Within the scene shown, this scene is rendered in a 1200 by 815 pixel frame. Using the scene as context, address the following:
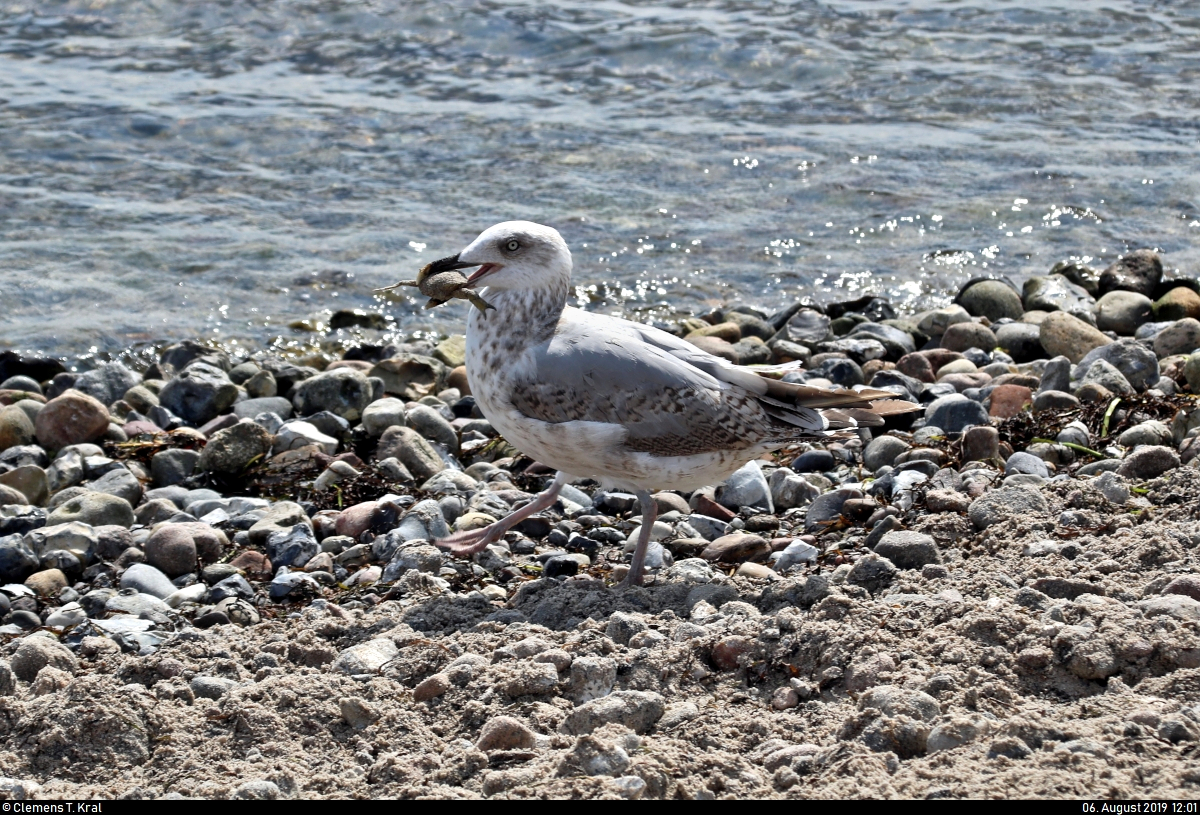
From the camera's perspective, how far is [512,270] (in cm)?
512

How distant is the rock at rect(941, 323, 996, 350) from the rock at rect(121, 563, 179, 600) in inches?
190

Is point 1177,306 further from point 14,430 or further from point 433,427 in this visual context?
point 14,430

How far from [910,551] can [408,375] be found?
12.1 ft

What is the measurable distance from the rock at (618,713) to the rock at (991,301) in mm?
5588

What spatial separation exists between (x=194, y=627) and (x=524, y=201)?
6478 mm

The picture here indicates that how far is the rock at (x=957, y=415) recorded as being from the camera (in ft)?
21.2

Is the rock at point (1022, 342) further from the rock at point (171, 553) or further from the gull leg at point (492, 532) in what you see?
the rock at point (171, 553)

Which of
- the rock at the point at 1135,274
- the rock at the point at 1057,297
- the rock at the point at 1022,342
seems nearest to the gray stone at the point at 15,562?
the rock at the point at 1022,342

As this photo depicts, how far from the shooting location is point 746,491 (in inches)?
232

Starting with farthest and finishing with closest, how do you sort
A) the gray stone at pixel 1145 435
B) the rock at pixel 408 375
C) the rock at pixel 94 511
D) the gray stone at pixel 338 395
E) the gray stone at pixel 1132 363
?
1. the rock at pixel 408 375
2. the gray stone at pixel 338 395
3. the gray stone at pixel 1132 363
4. the gray stone at pixel 1145 435
5. the rock at pixel 94 511

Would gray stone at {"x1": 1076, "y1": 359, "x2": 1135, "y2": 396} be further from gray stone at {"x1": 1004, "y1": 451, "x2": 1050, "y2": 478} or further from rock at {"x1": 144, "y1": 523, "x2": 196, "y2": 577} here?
rock at {"x1": 144, "y1": 523, "x2": 196, "y2": 577}

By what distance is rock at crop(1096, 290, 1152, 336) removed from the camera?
8297 millimetres

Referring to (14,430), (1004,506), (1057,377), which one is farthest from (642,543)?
(14,430)

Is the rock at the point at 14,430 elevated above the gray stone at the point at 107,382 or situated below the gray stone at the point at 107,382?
above
